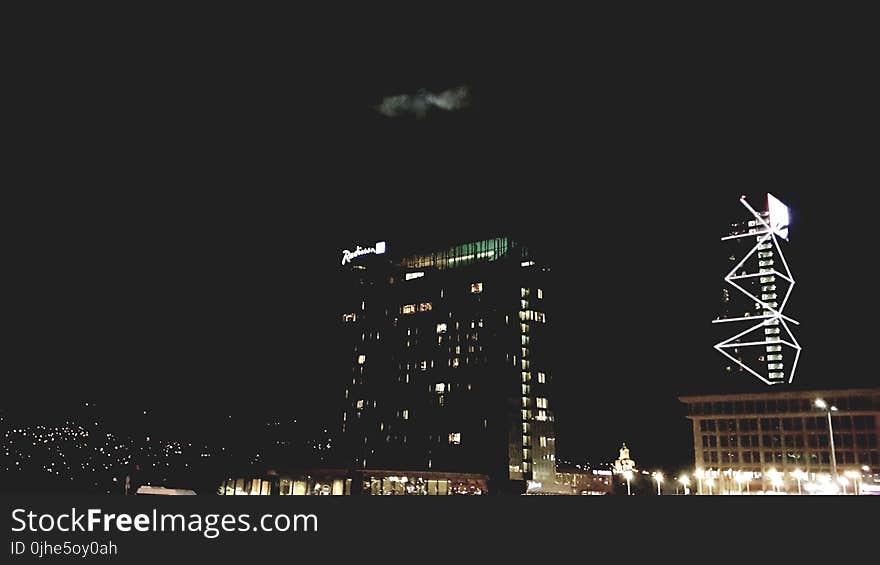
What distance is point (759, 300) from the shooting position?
184 metres

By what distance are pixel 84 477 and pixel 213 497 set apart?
208 feet

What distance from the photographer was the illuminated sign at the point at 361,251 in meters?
182

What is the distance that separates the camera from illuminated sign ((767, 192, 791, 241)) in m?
181

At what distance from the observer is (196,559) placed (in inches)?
371

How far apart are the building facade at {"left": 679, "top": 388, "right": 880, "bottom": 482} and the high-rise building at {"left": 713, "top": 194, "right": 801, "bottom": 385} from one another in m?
31.3

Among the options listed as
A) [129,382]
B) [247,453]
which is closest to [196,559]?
[129,382]

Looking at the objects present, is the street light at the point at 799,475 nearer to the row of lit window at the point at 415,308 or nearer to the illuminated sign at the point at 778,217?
the illuminated sign at the point at 778,217

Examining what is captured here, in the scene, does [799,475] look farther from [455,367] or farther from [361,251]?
[361,251]

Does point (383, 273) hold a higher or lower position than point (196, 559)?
higher

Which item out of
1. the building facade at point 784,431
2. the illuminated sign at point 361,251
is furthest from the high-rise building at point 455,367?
the building facade at point 784,431

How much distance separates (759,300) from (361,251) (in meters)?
97.3

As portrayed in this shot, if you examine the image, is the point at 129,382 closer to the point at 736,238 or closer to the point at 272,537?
the point at 272,537

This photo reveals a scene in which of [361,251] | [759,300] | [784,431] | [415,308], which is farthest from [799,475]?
[361,251]

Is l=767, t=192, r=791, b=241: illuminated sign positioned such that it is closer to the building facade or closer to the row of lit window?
the building facade
